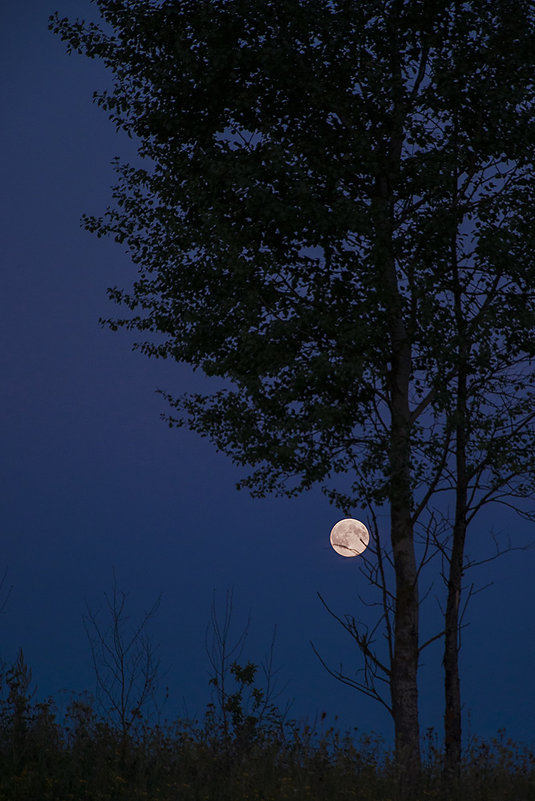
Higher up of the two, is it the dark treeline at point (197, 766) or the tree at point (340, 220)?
the tree at point (340, 220)

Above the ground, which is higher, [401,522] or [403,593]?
[401,522]

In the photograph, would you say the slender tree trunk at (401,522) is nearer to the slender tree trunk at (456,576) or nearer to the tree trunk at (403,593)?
the tree trunk at (403,593)

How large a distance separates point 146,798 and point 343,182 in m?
10.1

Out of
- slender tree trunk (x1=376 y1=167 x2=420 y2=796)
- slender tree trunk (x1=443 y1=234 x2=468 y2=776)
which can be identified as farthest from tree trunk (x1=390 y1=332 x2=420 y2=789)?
slender tree trunk (x1=443 y1=234 x2=468 y2=776)

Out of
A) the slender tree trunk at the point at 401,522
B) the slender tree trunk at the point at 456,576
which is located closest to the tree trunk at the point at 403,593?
the slender tree trunk at the point at 401,522

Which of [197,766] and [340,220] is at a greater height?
[340,220]

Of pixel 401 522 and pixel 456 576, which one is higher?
pixel 401 522

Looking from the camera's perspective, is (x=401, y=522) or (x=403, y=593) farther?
(x=401, y=522)

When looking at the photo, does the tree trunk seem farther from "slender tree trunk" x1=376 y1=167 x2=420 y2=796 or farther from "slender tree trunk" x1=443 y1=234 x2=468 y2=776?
"slender tree trunk" x1=443 y1=234 x2=468 y2=776

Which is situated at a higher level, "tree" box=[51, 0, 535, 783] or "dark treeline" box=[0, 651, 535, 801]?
"tree" box=[51, 0, 535, 783]

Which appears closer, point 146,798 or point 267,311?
point 146,798

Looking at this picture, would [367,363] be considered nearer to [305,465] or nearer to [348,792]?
[305,465]

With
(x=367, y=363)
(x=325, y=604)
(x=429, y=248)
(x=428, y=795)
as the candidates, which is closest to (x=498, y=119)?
(x=429, y=248)

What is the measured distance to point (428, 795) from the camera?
1120 centimetres
